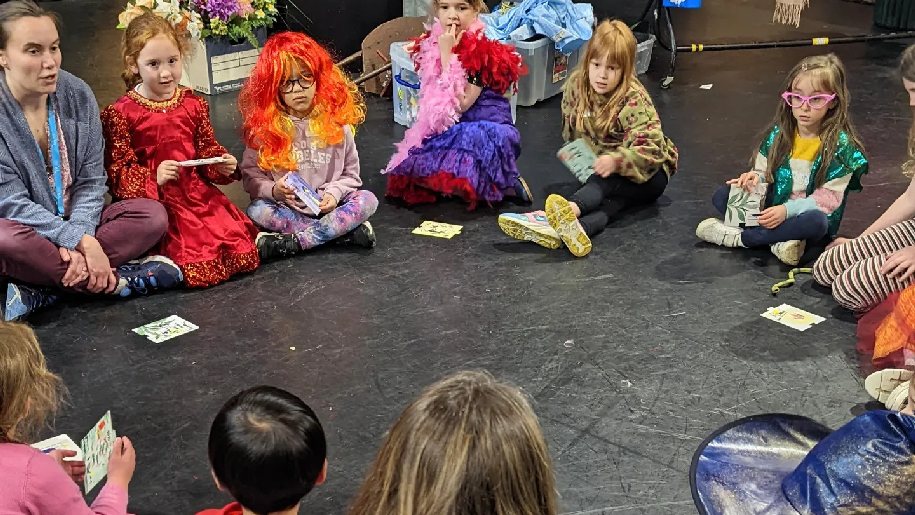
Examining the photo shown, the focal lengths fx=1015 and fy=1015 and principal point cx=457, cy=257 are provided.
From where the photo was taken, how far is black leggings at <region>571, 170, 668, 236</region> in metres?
3.89

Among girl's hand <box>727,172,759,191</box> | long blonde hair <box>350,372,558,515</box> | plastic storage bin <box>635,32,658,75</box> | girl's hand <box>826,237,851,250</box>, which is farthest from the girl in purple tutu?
long blonde hair <box>350,372,558,515</box>

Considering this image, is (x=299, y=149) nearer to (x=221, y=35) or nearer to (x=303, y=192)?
(x=303, y=192)

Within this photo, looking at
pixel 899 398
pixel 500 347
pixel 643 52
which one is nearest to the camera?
pixel 899 398

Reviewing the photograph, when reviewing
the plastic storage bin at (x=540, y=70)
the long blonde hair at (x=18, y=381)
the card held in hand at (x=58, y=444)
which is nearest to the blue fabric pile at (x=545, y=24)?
the plastic storage bin at (x=540, y=70)

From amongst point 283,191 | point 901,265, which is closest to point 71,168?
point 283,191

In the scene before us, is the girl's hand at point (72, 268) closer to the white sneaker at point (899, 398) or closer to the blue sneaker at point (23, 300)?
the blue sneaker at point (23, 300)

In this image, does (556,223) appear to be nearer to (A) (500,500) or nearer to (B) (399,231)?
(B) (399,231)

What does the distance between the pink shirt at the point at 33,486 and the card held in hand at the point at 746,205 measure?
2620 mm

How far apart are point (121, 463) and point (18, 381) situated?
15.8 inches

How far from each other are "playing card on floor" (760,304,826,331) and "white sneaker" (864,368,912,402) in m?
0.43

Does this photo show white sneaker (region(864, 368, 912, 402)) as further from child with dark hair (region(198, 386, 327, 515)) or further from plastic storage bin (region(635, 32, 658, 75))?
plastic storage bin (region(635, 32, 658, 75))

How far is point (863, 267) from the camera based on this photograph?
322cm

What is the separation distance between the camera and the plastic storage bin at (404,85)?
16.0ft

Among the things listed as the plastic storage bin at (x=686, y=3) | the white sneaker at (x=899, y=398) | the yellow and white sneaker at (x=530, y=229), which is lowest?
the white sneaker at (x=899, y=398)
